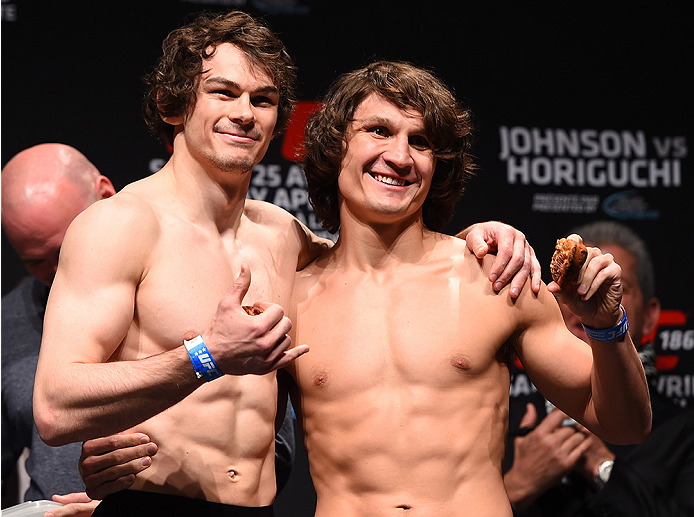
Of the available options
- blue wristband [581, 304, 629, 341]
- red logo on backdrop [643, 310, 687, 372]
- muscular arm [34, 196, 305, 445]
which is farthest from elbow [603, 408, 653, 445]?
red logo on backdrop [643, 310, 687, 372]

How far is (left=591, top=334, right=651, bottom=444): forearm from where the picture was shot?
187cm

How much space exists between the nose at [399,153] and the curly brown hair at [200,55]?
33 cm

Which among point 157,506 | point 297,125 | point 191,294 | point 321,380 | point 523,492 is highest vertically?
point 297,125

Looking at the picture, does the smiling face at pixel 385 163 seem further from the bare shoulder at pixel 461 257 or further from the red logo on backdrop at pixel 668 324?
the red logo on backdrop at pixel 668 324

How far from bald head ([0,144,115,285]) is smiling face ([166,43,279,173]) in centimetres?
101

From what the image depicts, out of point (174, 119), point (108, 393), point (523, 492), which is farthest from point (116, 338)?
point (523, 492)

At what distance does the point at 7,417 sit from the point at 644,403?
2.19 m

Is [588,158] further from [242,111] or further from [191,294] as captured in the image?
[191,294]

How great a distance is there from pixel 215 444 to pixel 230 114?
30.0 inches

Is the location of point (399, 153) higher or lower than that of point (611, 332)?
higher

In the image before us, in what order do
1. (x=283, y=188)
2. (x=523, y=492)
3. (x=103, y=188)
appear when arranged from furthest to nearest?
(x=283, y=188)
(x=103, y=188)
(x=523, y=492)

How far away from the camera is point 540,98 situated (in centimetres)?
387

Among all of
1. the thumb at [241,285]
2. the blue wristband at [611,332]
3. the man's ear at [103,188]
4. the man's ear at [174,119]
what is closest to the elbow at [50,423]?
the thumb at [241,285]

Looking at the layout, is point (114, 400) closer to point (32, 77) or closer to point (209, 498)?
point (209, 498)
